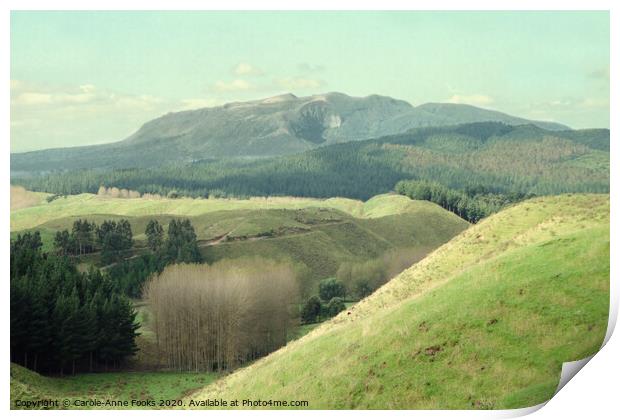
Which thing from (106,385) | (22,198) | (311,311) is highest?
(22,198)

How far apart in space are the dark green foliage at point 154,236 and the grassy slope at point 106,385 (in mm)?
22664

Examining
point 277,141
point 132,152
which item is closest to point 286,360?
point 132,152

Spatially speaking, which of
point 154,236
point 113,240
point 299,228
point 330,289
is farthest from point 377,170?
point 330,289

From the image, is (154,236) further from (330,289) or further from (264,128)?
(264,128)

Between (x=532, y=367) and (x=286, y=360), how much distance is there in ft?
29.0

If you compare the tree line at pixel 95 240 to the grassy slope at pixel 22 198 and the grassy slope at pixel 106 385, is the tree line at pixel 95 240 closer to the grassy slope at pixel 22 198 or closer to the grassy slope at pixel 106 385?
the grassy slope at pixel 22 198

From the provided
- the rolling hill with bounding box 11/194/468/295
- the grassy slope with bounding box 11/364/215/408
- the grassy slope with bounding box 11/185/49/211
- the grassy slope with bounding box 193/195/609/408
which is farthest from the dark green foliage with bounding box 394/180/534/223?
the grassy slope with bounding box 11/364/215/408

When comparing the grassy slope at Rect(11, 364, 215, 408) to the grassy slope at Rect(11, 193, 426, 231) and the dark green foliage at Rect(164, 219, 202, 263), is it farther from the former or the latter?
the grassy slope at Rect(11, 193, 426, 231)

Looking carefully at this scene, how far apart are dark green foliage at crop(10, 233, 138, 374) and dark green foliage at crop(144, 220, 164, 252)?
18865mm

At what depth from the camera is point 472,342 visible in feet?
78.0

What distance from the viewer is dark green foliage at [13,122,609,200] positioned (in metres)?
77.6

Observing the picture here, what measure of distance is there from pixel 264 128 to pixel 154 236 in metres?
125

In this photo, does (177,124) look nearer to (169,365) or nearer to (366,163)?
(366,163)

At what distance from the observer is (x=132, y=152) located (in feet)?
353
